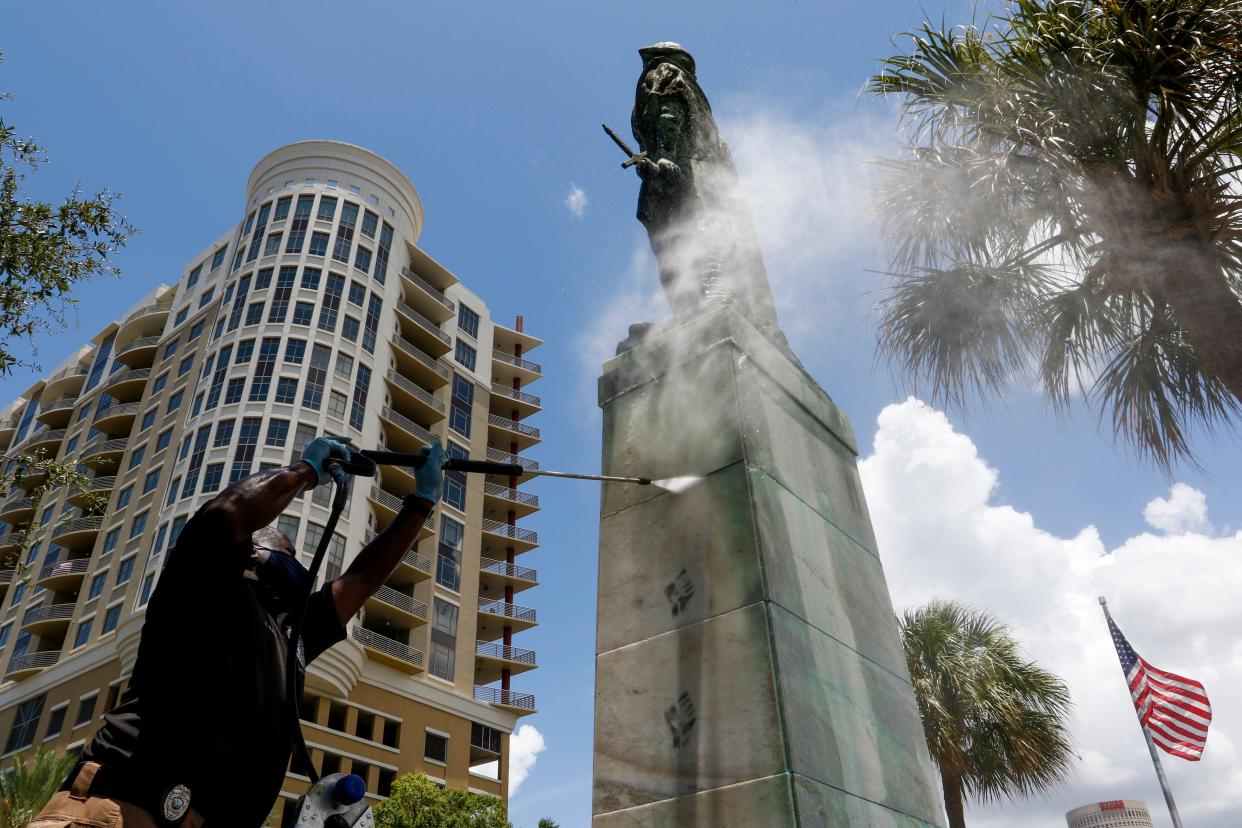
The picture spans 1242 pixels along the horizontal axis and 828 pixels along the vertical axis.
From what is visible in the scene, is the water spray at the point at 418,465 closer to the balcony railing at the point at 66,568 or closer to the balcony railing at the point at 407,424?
the balcony railing at the point at 407,424

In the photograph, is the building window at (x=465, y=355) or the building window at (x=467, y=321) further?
the building window at (x=467, y=321)

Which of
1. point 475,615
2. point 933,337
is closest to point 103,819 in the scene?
Answer: point 933,337

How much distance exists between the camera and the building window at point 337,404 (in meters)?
45.4

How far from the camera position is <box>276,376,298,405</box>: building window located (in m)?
44.1

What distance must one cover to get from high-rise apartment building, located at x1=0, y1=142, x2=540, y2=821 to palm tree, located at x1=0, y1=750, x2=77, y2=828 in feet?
42.6

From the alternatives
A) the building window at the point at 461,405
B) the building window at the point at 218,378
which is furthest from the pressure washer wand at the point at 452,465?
the building window at the point at 461,405

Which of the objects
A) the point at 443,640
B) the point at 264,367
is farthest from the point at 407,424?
the point at 443,640

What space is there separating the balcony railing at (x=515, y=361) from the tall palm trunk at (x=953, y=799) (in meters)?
50.6

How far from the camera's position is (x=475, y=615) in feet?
167

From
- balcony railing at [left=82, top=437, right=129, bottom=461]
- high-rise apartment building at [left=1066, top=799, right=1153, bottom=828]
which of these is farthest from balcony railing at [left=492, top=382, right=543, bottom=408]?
high-rise apartment building at [left=1066, top=799, right=1153, bottom=828]

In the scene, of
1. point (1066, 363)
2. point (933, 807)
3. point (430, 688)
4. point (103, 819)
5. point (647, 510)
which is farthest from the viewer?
point (430, 688)

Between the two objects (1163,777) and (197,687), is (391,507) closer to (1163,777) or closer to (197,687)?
(1163,777)

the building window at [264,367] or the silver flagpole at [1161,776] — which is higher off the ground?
the building window at [264,367]

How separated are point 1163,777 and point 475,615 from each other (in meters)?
39.8
